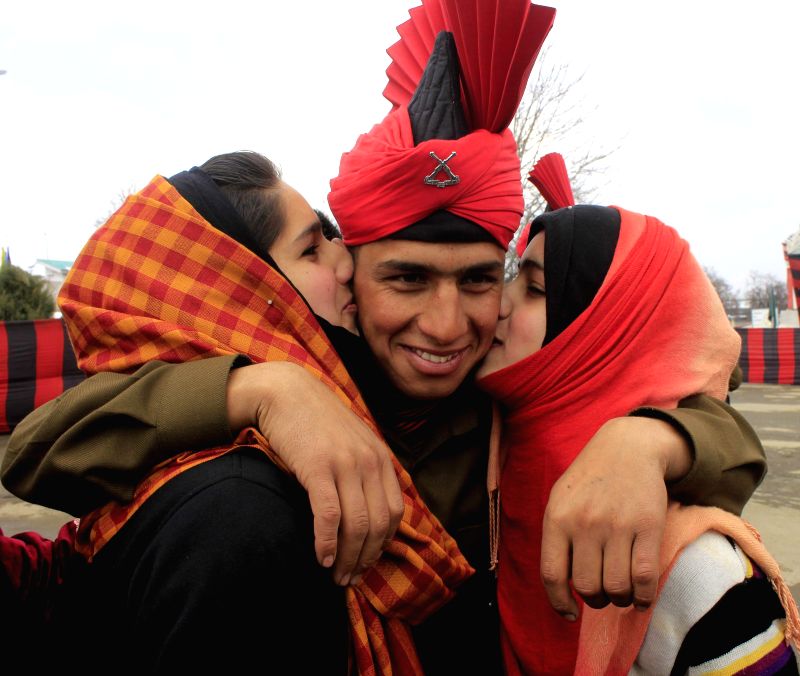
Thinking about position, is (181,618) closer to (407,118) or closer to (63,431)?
(63,431)

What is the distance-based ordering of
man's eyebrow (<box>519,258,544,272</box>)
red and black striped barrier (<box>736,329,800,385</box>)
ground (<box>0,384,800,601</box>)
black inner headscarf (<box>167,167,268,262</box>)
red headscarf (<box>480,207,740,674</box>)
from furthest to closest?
red and black striped barrier (<box>736,329,800,385</box>), ground (<box>0,384,800,601</box>), man's eyebrow (<box>519,258,544,272</box>), red headscarf (<box>480,207,740,674</box>), black inner headscarf (<box>167,167,268,262</box>)

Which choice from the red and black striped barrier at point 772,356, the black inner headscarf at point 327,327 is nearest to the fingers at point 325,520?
the black inner headscarf at point 327,327

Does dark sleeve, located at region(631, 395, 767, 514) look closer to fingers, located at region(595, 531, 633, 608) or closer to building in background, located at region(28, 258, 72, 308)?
fingers, located at region(595, 531, 633, 608)

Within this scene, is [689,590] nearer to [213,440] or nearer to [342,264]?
[213,440]

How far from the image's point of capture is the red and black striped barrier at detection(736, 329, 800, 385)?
1644cm

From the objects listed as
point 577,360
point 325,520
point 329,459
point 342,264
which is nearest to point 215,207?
point 342,264

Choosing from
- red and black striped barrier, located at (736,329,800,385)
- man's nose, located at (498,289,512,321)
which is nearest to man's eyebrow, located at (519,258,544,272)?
man's nose, located at (498,289,512,321)

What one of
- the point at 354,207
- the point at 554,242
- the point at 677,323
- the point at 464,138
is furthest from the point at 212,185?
the point at 677,323

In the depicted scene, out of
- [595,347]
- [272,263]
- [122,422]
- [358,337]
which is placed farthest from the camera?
[358,337]

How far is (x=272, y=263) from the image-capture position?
1.87 metres

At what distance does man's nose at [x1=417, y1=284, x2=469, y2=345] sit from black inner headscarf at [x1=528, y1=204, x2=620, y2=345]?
0.28 m

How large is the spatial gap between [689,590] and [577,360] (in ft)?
2.20

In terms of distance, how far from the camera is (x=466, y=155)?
6.77 ft

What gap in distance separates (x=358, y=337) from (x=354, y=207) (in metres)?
0.39
